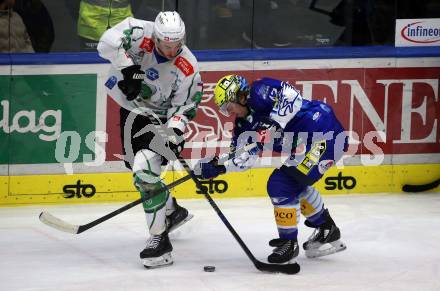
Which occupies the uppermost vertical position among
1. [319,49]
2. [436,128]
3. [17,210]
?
[319,49]

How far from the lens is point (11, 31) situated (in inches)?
308

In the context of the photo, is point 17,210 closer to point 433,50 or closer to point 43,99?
point 43,99

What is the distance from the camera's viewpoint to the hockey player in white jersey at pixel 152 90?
6.39 metres

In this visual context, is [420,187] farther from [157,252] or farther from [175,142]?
[157,252]

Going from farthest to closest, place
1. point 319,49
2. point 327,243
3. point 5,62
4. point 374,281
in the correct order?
point 319,49, point 5,62, point 327,243, point 374,281

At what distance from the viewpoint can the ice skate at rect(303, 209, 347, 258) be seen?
6.61 metres

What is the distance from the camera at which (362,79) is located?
27.5ft

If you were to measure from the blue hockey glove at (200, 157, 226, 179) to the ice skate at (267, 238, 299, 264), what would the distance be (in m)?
0.52

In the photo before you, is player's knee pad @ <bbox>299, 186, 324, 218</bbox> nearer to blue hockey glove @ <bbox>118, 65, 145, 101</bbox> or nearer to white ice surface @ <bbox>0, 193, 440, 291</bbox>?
white ice surface @ <bbox>0, 193, 440, 291</bbox>

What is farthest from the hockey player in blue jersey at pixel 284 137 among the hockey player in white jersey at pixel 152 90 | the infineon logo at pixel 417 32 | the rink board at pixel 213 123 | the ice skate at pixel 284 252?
the infineon logo at pixel 417 32

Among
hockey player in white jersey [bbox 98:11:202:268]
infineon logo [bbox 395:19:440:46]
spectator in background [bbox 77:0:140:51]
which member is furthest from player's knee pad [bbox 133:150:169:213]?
infineon logo [bbox 395:19:440:46]

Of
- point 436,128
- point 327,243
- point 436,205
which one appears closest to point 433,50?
point 436,128

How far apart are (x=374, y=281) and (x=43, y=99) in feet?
9.63

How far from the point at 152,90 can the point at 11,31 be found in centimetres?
164
